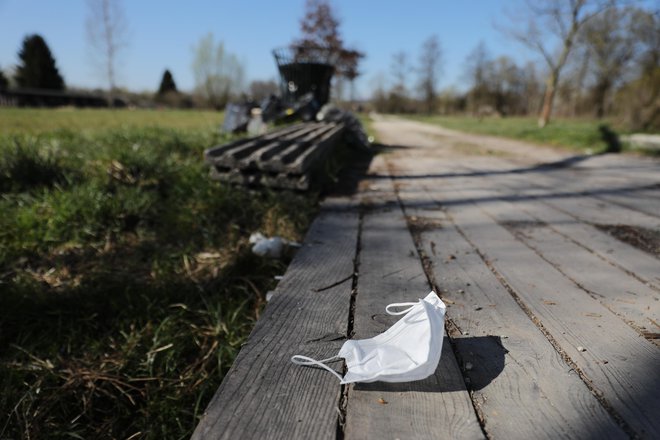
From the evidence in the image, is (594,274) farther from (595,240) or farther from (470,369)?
(470,369)

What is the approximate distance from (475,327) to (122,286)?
6.29 feet

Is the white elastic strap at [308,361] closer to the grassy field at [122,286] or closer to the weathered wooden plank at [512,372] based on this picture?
the weathered wooden plank at [512,372]

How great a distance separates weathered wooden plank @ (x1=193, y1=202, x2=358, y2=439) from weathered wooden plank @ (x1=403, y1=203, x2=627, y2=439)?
1.15 feet

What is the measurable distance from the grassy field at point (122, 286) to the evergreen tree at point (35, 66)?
44.6m

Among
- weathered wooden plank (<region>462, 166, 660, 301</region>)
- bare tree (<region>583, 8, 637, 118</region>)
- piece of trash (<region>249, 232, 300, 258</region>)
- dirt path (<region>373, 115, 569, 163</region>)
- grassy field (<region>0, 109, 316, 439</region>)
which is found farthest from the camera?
bare tree (<region>583, 8, 637, 118</region>)

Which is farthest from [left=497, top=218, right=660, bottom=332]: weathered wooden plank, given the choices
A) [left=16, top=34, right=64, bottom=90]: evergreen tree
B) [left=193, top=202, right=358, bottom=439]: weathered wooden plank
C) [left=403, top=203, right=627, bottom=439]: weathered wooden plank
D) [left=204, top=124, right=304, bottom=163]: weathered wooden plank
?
[left=16, top=34, right=64, bottom=90]: evergreen tree

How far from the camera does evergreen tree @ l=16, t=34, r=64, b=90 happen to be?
129ft

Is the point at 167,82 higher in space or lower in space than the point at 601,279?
higher

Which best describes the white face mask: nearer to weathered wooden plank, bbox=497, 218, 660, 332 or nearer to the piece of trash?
weathered wooden plank, bbox=497, 218, 660, 332

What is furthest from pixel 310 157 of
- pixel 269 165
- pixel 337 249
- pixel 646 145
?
pixel 646 145

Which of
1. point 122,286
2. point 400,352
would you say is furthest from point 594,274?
point 122,286

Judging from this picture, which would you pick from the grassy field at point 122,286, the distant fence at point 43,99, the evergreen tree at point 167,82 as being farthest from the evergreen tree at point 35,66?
the grassy field at point 122,286

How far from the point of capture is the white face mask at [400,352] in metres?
1.01

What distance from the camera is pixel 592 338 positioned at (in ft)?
4.09
